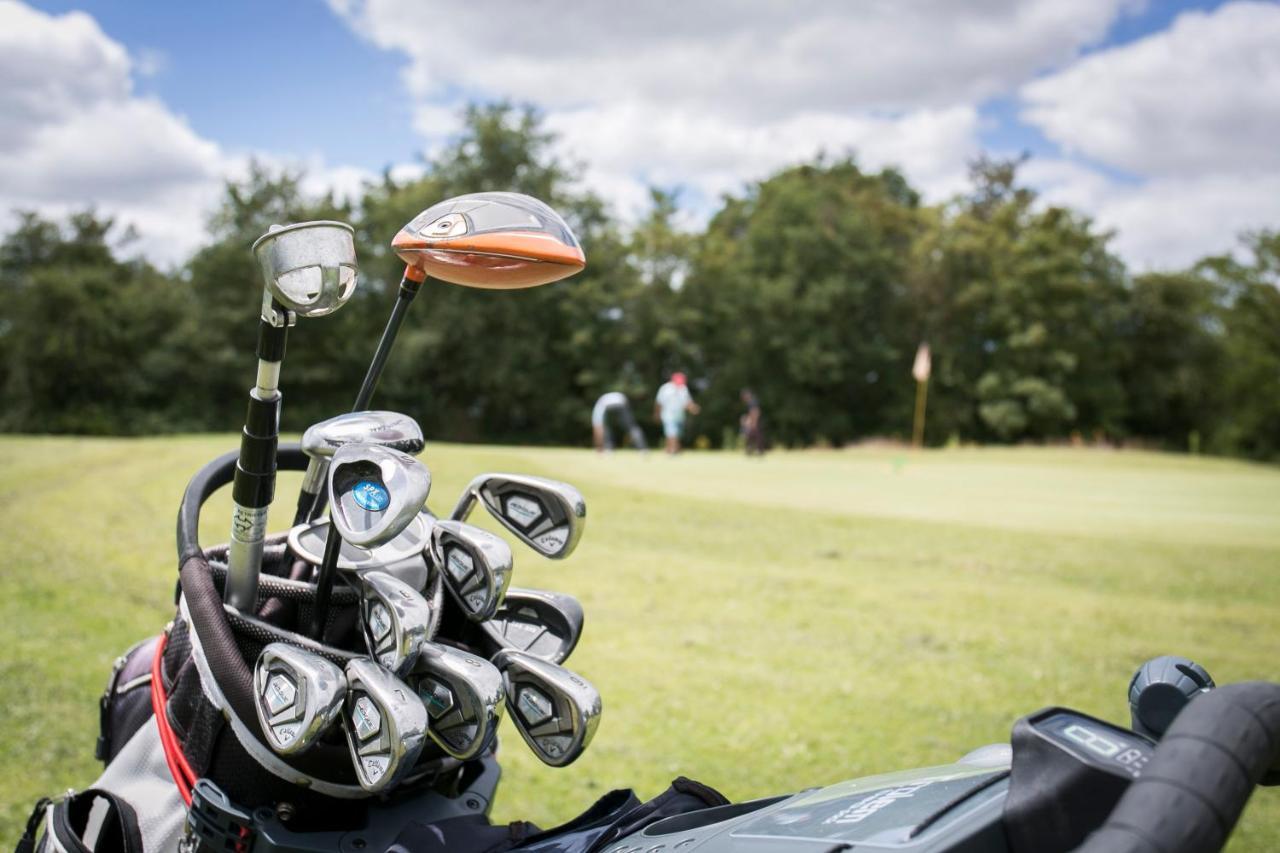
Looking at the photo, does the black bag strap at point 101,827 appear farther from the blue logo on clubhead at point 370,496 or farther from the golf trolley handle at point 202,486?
the blue logo on clubhead at point 370,496

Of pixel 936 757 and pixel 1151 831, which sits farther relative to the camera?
pixel 936 757

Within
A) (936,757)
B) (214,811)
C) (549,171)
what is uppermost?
(549,171)

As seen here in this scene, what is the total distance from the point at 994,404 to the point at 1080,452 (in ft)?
33.6

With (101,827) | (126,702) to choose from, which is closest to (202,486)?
(126,702)

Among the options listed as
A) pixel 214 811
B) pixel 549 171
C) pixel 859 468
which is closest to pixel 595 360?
pixel 549 171

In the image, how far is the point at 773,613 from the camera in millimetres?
6336

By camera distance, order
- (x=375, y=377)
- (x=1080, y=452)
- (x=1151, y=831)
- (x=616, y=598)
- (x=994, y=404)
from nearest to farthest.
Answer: (x=1151, y=831) < (x=375, y=377) < (x=616, y=598) < (x=1080, y=452) < (x=994, y=404)

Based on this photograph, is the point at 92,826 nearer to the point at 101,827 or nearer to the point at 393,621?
the point at 101,827

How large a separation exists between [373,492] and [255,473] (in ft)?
1.19

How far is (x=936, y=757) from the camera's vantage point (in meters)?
4.07

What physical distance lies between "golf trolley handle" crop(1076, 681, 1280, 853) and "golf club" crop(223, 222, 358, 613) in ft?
3.72

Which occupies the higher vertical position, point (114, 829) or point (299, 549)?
point (299, 549)

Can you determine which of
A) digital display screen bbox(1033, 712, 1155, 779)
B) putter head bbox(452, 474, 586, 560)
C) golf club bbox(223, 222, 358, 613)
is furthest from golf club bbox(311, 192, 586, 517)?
digital display screen bbox(1033, 712, 1155, 779)

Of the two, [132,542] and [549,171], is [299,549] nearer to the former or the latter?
[132,542]
